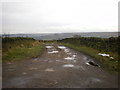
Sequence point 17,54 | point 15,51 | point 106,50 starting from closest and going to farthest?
point 17,54, point 15,51, point 106,50

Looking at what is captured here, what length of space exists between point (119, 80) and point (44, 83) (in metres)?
3.86

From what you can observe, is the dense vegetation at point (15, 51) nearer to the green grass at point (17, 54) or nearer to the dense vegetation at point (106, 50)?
the green grass at point (17, 54)

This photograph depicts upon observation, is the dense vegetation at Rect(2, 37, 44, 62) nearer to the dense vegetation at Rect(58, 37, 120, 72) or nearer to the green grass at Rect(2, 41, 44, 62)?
the green grass at Rect(2, 41, 44, 62)

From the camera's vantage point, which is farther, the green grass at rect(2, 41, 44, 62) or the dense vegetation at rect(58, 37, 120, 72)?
the green grass at rect(2, 41, 44, 62)

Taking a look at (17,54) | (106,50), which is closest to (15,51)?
(17,54)

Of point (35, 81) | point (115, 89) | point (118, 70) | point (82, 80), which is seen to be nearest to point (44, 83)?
point (35, 81)

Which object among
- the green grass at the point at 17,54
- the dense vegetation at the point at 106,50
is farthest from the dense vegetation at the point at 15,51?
the dense vegetation at the point at 106,50

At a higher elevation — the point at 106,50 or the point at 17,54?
the point at 106,50

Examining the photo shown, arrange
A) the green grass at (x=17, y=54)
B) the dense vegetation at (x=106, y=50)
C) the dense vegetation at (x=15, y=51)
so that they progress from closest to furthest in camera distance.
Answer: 1. the dense vegetation at (x=106, y=50)
2. the green grass at (x=17, y=54)
3. the dense vegetation at (x=15, y=51)

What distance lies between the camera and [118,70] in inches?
298

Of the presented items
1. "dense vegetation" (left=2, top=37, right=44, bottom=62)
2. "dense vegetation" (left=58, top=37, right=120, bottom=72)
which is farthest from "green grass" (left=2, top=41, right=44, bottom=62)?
"dense vegetation" (left=58, top=37, right=120, bottom=72)

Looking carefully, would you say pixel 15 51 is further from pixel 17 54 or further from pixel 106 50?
pixel 106 50

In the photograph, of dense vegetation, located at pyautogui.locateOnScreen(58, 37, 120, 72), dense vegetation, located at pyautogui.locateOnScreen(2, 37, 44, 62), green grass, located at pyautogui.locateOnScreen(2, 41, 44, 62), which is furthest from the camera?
dense vegetation, located at pyautogui.locateOnScreen(2, 37, 44, 62)

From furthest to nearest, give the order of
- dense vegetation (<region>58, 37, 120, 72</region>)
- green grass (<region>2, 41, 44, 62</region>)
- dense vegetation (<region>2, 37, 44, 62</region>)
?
dense vegetation (<region>2, 37, 44, 62</region>) → green grass (<region>2, 41, 44, 62</region>) → dense vegetation (<region>58, 37, 120, 72</region>)
